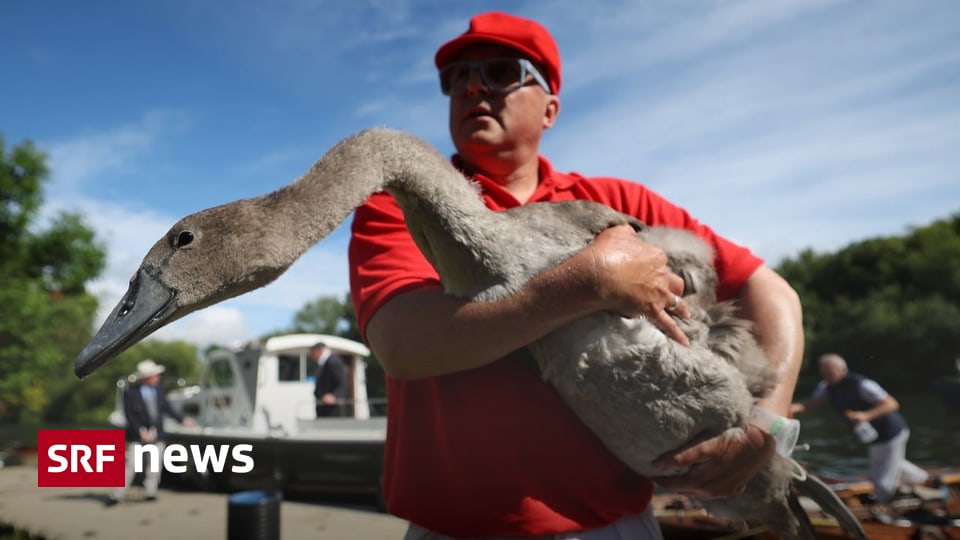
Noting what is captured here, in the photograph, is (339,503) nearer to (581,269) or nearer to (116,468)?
(116,468)

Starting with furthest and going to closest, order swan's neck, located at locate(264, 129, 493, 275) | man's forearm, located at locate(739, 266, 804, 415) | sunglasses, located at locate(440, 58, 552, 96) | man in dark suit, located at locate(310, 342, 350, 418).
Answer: man in dark suit, located at locate(310, 342, 350, 418) < sunglasses, located at locate(440, 58, 552, 96) < man's forearm, located at locate(739, 266, 804, 415) < swan's neck, located at locate(264, 129, 493, 275)

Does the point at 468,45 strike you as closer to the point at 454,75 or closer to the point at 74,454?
the point at 454,75

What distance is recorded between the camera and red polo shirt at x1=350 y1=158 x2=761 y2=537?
2066mm

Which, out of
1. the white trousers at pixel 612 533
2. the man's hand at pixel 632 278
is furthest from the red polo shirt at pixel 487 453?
the man's hand at pixel 632 278

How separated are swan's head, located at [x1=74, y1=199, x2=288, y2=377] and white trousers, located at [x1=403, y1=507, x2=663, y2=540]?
1054 millimetres

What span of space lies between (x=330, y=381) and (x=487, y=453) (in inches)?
470

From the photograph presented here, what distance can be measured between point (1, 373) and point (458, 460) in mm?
32699

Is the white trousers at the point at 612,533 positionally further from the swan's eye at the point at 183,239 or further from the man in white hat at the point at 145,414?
the man in white hat at the point at 145,414

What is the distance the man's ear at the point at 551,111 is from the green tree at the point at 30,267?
28.6 metres

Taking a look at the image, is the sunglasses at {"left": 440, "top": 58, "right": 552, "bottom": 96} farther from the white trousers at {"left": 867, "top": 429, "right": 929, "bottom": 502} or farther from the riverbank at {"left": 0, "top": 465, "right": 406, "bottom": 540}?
the white trousers at {"left": 867, "top": 429, "right": 929, "bottom": 502}

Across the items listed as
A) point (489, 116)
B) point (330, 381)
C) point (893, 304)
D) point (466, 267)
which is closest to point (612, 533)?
point (466, 267)

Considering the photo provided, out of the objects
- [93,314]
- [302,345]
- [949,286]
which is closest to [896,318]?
[949,286]

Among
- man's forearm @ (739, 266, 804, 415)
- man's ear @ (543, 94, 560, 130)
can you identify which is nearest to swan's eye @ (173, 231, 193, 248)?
man's ear @ (543, 94, 560, 130)

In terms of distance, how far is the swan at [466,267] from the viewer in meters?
1.85
